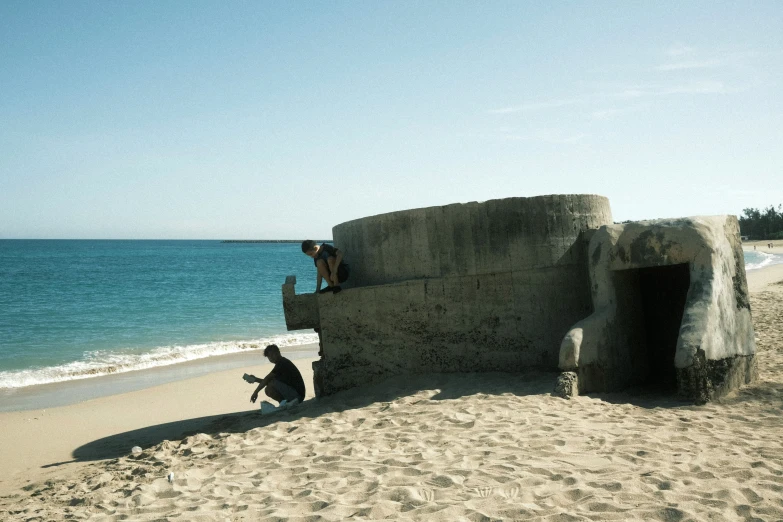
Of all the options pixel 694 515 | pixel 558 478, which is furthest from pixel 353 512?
pixel 694 515

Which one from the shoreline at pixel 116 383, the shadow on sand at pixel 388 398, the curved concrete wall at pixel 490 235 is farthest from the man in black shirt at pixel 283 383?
the shoreline at pixel 116 383

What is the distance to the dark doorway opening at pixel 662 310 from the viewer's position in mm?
7523

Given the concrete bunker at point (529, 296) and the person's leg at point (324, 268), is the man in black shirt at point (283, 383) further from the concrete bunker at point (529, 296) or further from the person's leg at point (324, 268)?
the person's leg at point (324, 268)

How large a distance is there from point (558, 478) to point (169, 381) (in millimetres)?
10035

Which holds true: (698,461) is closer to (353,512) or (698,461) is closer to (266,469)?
(353,512)

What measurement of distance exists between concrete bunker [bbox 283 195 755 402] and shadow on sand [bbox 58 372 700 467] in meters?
0.20

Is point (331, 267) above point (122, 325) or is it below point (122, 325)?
above

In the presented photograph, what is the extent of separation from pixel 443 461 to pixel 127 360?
12288mm

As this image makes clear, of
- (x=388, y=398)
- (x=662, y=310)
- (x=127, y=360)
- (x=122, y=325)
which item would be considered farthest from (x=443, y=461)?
(x=122, y=325)

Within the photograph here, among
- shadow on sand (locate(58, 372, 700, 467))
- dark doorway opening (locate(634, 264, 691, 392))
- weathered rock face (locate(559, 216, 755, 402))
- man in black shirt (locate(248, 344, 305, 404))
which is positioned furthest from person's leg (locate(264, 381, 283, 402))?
dark doorway opening (locate(634, 264, 691, 392))

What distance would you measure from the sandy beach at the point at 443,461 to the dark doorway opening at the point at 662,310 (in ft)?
3.45

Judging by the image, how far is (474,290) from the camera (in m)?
7.11

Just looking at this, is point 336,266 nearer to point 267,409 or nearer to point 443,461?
point 267,409

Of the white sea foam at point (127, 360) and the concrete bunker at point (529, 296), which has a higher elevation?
the concrete bunker at point (529, 296)
